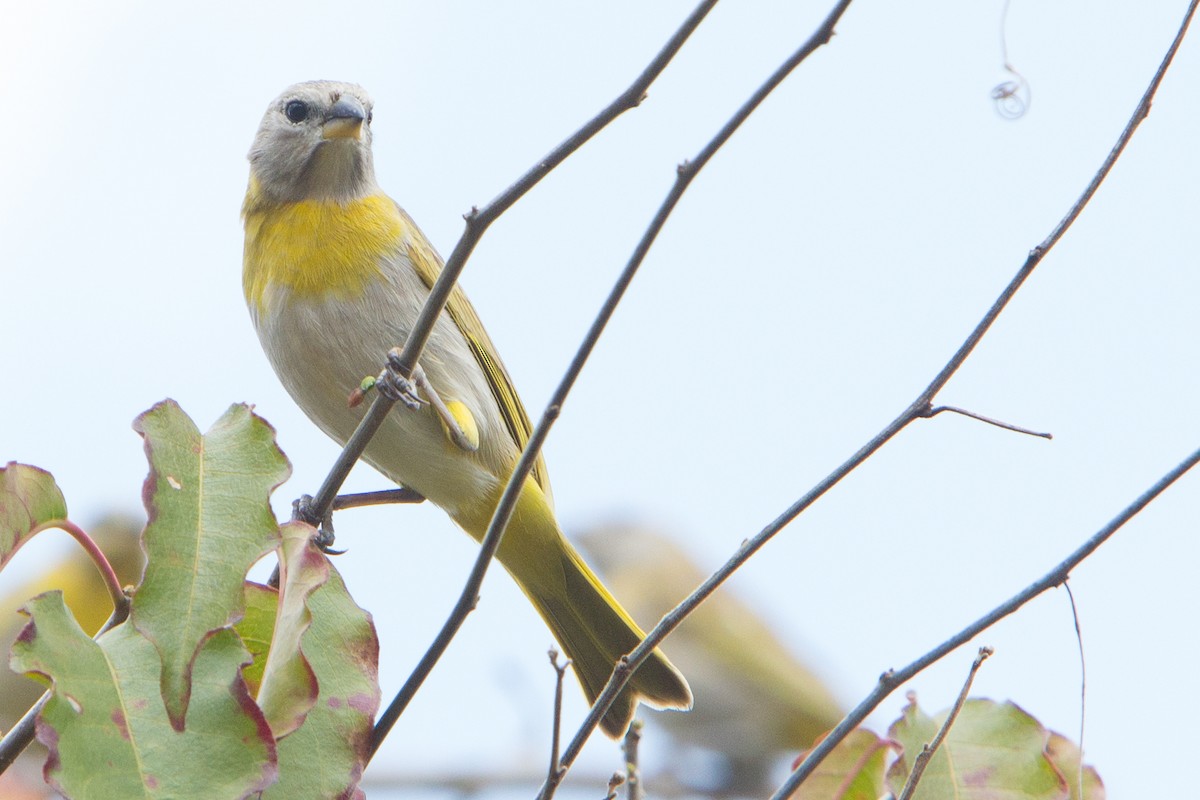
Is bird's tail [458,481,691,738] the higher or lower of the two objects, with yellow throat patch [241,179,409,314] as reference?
lower

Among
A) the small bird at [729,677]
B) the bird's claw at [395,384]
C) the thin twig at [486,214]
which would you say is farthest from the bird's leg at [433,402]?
the small bird at [729,677]

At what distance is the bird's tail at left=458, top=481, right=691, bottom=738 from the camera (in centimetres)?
392

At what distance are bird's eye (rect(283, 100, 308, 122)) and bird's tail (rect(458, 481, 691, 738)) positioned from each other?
1.47 metres

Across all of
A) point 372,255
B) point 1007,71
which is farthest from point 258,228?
point 1007,71

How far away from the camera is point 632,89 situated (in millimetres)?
1716

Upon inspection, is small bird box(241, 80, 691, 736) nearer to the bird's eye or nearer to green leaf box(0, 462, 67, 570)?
the bird's eye

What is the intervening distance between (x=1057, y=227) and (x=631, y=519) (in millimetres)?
6819

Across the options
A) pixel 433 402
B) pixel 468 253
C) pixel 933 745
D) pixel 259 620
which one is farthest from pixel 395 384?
pixel 933 745

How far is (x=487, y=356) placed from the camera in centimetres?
423

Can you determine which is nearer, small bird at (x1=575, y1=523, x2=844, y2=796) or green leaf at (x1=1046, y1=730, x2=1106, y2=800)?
green leaf at (x1=1046, y1=730, x2=1106, y2=800)

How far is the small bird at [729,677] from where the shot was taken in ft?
20.2

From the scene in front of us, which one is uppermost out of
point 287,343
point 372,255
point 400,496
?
point 372,255

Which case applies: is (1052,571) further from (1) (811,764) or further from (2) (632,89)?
(2) (632,89)

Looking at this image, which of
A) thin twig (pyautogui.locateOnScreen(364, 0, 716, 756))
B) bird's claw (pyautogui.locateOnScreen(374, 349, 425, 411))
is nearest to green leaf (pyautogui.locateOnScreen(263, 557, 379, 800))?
thin twig (pyautogui.locateOnScreen(364, 0, 716, 756))
